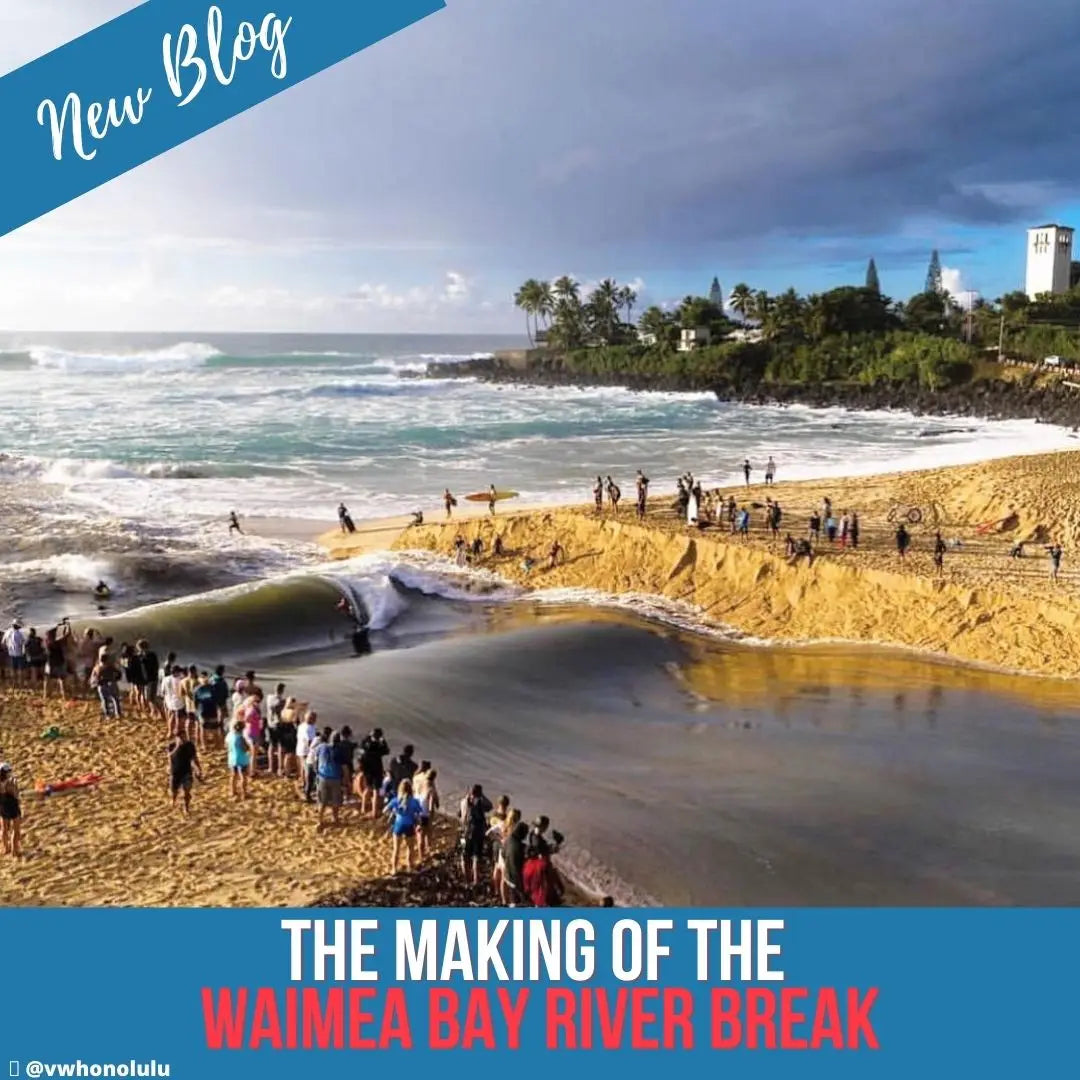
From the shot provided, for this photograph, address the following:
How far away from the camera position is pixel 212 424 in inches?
2276

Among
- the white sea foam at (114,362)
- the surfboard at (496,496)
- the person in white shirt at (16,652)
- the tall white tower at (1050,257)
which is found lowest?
the person in white shirt at (16,652)

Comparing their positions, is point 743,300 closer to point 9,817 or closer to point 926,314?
point 926,314

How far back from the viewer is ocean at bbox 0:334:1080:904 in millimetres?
9594

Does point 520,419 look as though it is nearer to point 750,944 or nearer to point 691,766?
point 691,766

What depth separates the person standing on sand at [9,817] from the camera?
9258 millimetres

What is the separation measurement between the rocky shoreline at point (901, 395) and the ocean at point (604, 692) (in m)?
23.2

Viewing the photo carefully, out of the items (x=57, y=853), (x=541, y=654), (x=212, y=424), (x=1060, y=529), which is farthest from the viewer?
(x=212, y=424)

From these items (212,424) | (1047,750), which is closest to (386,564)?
(1047,750)

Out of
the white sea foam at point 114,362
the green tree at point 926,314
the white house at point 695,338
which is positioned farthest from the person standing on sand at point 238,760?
the white sea foam at point 114,362

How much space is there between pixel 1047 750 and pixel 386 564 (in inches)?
588

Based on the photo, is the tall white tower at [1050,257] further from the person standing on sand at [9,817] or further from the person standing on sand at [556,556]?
the person standing on sand at [9,817]

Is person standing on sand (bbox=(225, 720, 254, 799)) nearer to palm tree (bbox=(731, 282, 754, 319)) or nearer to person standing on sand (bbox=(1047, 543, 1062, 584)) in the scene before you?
person standing on sand (bbox=(1047, 543, 1062, 584))

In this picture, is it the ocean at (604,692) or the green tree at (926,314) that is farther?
the green tree at (926,314)

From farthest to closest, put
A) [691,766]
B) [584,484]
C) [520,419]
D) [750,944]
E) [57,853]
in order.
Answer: [520,419]
[584,484]
[691,766]
[57,853]
[750,944]
